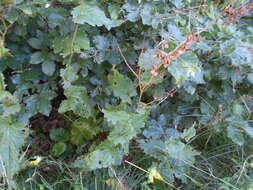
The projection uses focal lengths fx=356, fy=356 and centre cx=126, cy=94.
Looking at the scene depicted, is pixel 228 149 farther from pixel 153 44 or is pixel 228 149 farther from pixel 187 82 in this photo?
pixel 153 44

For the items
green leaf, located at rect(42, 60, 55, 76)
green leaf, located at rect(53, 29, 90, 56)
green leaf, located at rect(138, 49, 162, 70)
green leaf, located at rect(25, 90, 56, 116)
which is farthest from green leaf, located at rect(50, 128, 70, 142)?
green leaf, located at rect(138, 49, 162, 70)

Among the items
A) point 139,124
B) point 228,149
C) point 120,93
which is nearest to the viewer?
point 139,124

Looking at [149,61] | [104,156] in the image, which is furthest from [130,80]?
[104,156]

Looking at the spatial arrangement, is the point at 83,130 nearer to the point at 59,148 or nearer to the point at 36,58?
the point at 59,148

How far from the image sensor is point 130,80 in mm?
1407

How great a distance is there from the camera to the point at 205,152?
173 centimetres

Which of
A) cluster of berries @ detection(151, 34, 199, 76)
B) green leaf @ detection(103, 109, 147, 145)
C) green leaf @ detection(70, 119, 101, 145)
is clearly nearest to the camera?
cluster of berries @ detection(151, 34, 199, 76)

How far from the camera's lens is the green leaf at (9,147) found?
1.24 metres

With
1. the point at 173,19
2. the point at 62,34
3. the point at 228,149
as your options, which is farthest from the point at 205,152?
the point at 62,34

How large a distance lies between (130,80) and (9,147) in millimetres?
515

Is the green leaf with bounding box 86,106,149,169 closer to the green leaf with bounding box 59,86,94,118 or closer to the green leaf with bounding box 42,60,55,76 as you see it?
the green leaf with bounding box 59,86,94,118

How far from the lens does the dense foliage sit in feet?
4.17

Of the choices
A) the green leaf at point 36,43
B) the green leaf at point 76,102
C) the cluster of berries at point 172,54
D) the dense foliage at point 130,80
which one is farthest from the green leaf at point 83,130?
the cluster of berries at point 172,54

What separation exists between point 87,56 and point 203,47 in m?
0.45
